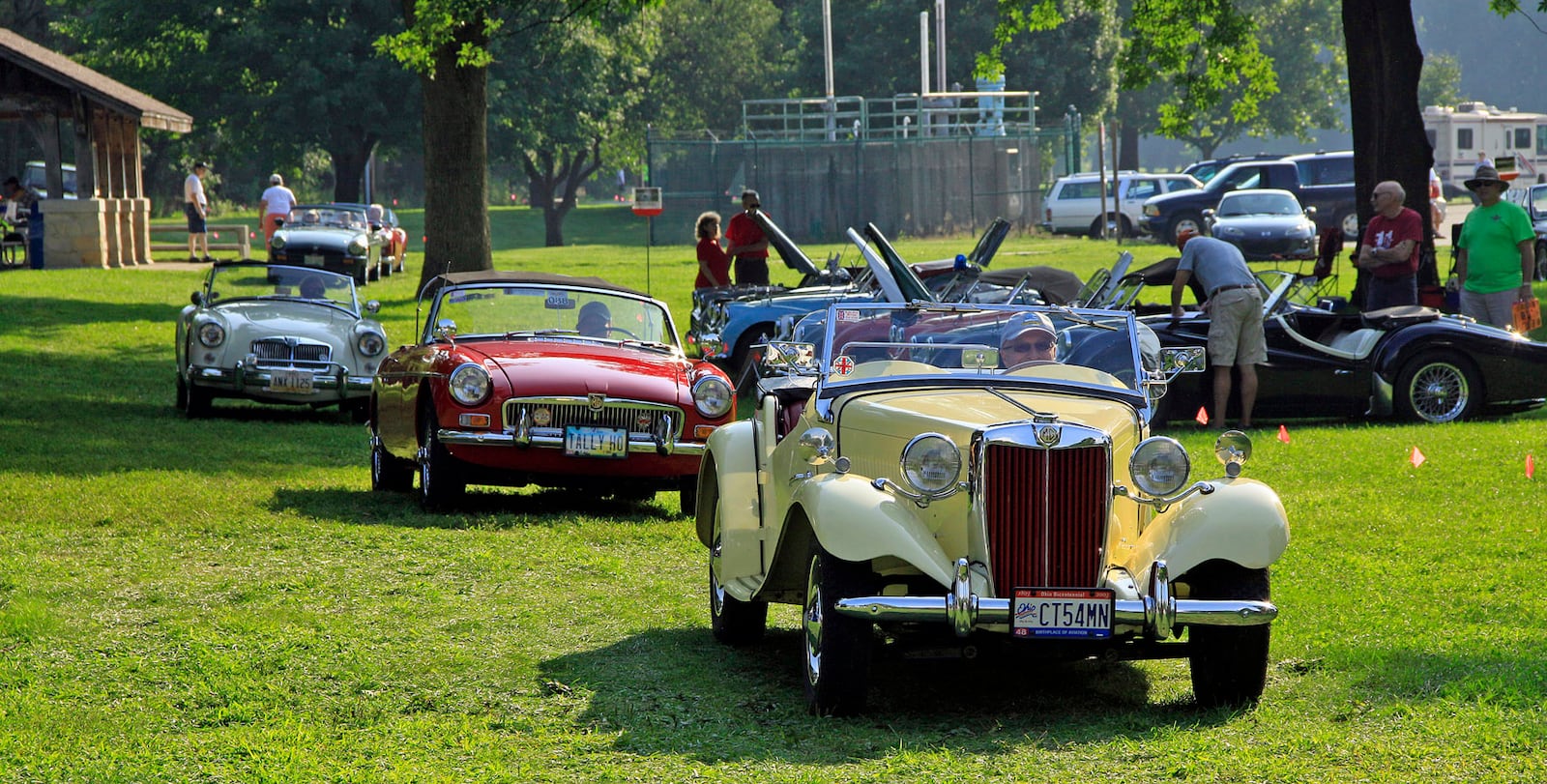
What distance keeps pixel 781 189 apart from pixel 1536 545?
38.8 m

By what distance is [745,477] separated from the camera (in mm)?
7133

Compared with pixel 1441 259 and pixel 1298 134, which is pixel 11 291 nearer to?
pixel 1441 259

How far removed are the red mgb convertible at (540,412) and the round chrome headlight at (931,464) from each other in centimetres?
468

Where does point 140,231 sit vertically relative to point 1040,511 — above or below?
above

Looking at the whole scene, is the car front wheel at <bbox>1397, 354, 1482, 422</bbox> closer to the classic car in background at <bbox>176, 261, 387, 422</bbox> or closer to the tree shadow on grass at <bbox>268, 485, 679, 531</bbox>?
the tree shadow on grass at <bbox>268, 485, 679, 531</bbox>

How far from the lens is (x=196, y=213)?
33688mm

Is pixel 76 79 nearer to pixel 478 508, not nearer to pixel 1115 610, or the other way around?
pixel 478 508

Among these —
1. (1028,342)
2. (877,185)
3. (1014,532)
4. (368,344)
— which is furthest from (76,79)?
(1014,532)

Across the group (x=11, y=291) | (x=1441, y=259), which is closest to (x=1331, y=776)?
(x=11, y=291)

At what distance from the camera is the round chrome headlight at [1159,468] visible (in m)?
5.84

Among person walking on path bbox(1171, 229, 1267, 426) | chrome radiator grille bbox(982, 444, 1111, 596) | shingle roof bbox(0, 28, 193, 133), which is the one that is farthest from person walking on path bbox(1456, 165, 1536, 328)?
shingle roof bbox(0, 28, 193, 133)

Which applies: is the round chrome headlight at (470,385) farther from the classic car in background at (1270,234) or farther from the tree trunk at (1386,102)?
the classic car in background at (1270,234)

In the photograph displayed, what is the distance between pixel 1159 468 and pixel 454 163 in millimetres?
19983

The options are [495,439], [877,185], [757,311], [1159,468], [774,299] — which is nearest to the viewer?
[1159,468]
